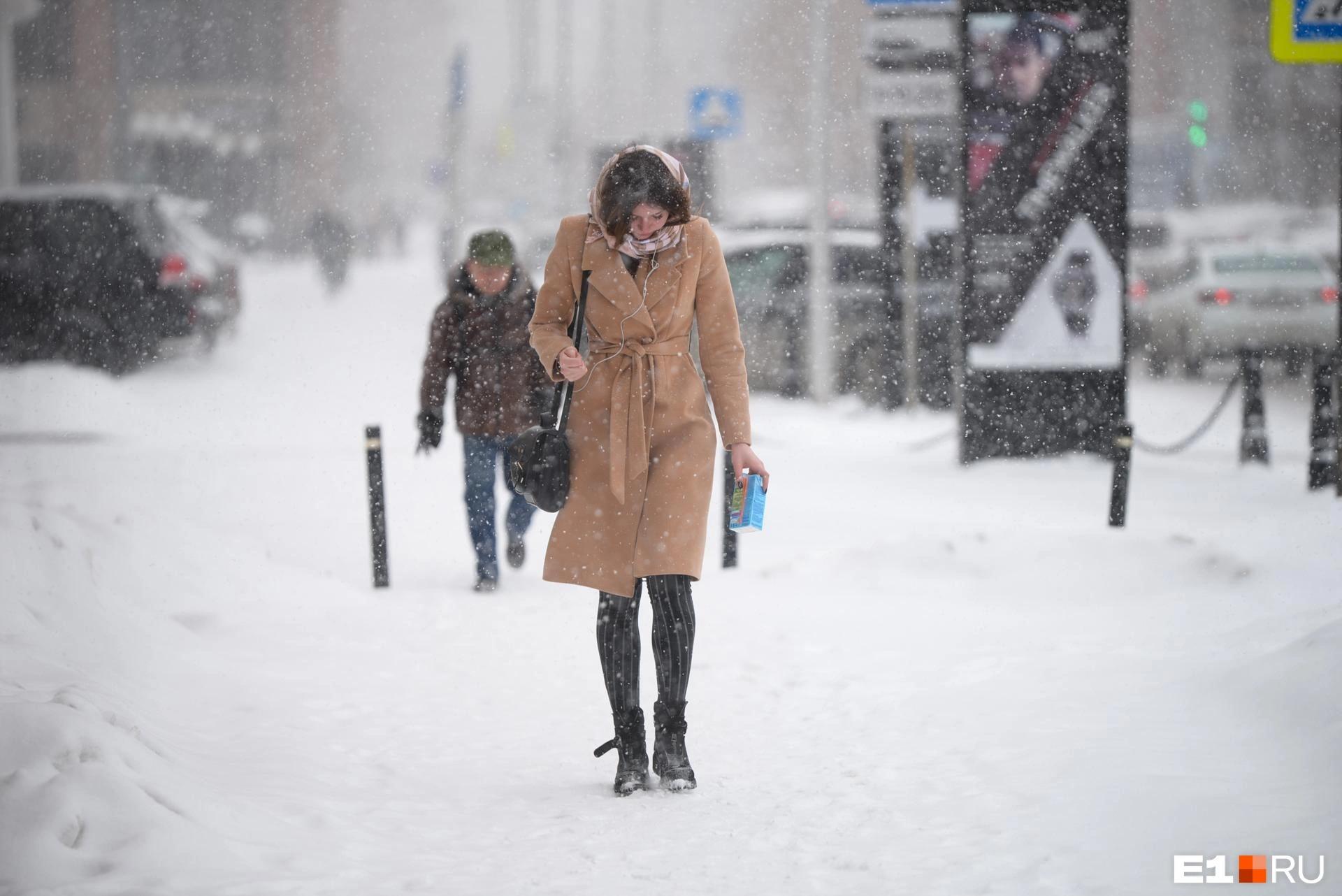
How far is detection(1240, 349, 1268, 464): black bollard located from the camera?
10156 millimetres

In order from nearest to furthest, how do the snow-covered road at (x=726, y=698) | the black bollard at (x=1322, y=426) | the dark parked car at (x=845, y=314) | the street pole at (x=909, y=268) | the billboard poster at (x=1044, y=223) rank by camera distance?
the snow-covered road at (x=726, y=698) → the black bollard at (x=1322, y=426) → the billboard poster at (x=1044, y=223) → the street pole at (x=909, y=268) → the dark parked car at (x=845, y=314)

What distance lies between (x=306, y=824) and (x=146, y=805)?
46 cm

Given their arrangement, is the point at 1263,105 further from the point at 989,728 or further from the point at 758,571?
the point at 989,728

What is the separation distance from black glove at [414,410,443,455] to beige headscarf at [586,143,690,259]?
9.92ft

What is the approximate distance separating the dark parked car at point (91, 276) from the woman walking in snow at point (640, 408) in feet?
42.5

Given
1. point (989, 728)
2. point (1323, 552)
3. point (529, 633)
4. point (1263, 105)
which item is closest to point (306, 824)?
point (989, 728)

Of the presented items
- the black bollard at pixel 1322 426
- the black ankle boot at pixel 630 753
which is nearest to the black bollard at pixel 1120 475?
the black bollard at pixel 1322 426

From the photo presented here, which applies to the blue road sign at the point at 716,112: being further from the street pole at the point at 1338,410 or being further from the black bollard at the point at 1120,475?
the black bollard at the point at 1120,475

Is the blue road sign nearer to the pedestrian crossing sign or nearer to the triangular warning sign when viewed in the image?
the triangular warning sign

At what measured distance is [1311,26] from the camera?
6.00 metres

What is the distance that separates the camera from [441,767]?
4.43 meters

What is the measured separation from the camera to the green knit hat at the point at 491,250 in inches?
271

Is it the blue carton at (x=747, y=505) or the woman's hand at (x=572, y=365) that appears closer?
the woman's hand at (x=572, y=365)

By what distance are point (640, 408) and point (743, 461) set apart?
32cm
